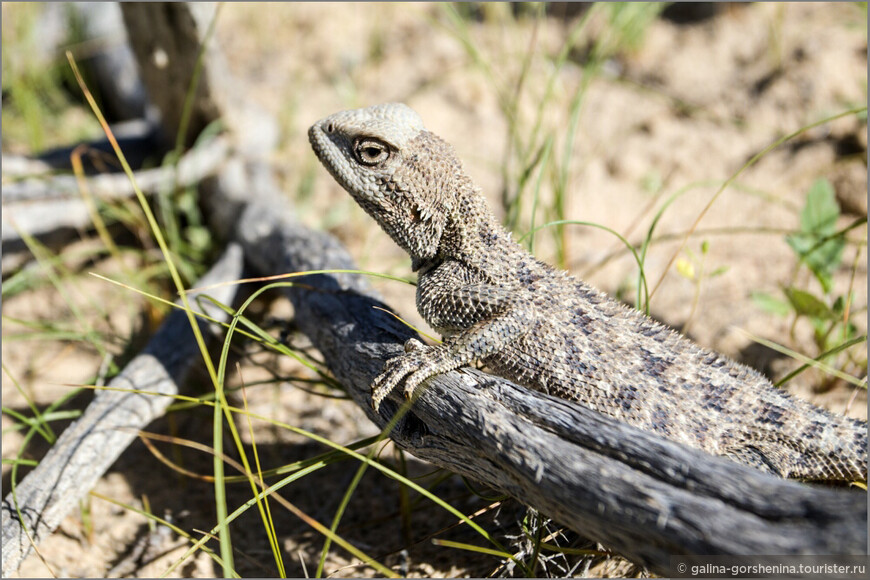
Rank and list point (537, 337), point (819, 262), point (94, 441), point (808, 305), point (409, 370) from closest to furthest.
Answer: point (409, 370), point (537, 337), point (94, 441), point (808, 305), point (819, 262)

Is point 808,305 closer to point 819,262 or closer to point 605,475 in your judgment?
point 819,262

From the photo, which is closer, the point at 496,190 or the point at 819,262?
the point at 819,262

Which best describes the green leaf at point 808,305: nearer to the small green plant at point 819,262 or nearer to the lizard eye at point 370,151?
the small green plant at point 819,262

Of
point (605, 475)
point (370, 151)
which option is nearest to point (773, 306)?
point (605, 475)

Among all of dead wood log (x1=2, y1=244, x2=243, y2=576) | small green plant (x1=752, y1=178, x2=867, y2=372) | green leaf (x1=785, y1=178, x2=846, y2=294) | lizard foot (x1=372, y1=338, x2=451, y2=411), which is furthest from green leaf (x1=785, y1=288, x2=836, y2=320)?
dead wood log (x1=2, y1=244, x2=243, y2=576)

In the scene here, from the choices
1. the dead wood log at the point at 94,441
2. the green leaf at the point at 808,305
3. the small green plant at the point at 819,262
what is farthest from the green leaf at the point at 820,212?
the dead wood log at the point at 94,441

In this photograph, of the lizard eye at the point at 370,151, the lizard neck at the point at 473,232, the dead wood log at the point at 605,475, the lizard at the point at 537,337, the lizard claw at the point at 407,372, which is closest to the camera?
the dead wood log at the point at 605,475

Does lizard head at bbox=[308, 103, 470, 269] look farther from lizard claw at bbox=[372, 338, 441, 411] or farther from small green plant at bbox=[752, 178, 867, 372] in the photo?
small green plant at bbox=[752, 178, 867, 372]
